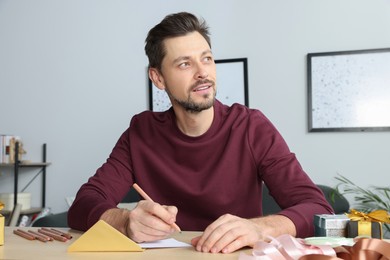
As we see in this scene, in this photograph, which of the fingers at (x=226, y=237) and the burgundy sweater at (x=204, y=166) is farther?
the burgundy sweater at (x=204, y=166)

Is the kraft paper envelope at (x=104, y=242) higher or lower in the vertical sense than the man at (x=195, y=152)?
lower

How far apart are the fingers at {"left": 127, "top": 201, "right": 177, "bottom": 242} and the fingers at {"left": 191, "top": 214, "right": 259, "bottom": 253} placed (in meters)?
0.08

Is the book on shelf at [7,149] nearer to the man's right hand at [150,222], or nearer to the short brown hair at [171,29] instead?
the short brown hair at [171,29]

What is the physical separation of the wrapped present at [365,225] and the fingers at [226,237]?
194 mm

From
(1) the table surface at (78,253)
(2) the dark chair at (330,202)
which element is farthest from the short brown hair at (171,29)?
(2) the dark chair at (330,202)

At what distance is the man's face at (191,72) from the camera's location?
1700 millimetres

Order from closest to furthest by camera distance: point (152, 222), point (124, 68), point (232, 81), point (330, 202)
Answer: point (152, 222)
point (330, 202)
point (232, 81)
point (124, 68)

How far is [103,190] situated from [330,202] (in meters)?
1.83

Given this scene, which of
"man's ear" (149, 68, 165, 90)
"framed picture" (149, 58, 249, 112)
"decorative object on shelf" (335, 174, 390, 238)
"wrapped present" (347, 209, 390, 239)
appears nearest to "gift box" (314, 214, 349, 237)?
"wrapped present" (347, 209, 390, 239)

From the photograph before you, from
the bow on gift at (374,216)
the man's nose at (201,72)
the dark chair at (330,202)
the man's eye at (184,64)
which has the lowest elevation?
the dark chair at (330,202)

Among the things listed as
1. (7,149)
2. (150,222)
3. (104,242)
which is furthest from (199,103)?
(7,149)

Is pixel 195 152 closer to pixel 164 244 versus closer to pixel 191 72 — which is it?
pixel 191 72

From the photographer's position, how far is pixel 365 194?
10.8 ft

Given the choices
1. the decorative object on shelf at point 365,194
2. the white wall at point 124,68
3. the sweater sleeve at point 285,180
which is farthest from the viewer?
the white wall at point 124,68
